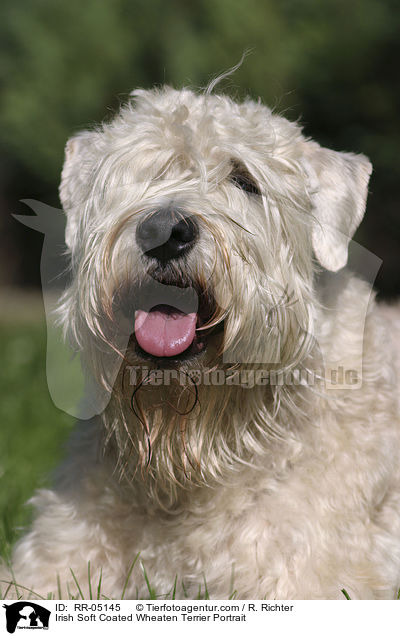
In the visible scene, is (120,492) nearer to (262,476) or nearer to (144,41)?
(262,476)

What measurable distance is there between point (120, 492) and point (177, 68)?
10.5 metres

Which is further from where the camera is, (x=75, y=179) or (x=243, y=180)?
(x=75, y=179)

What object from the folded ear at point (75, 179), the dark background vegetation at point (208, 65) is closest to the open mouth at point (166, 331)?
the folded ear at point (75, 179)

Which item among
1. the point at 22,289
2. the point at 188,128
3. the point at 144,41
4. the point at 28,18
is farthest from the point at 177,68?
the point at 188,128

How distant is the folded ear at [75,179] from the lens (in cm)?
305

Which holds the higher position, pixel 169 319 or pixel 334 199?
pixel 334 199

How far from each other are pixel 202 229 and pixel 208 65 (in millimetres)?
10377

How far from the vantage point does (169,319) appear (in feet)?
8.04

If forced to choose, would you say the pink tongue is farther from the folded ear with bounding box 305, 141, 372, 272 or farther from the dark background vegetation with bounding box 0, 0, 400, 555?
the dark background vegetation with bounding box 0, 0, 400, 555

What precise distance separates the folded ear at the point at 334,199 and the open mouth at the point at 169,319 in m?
0.63
